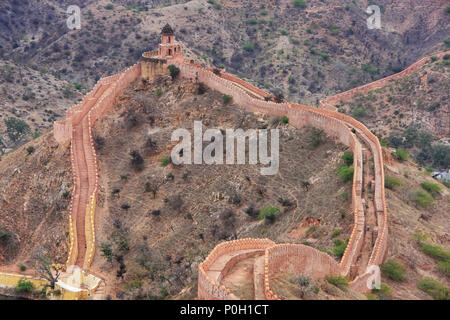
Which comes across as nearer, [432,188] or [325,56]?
[432,188]

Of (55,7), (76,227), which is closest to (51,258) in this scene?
(76,227)

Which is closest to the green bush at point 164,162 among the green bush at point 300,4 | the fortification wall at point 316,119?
the fortification wall at point 316,119

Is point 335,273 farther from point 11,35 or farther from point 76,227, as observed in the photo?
point 11,35

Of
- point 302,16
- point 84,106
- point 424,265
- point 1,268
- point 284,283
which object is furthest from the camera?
point 302,16

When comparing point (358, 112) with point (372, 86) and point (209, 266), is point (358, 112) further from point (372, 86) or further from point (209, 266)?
point (209, 266)

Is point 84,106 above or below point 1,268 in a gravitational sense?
above

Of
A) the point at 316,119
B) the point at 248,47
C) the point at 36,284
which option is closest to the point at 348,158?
the point at 316,119
